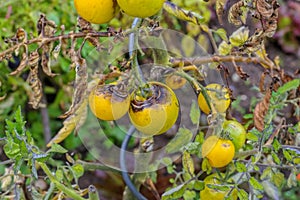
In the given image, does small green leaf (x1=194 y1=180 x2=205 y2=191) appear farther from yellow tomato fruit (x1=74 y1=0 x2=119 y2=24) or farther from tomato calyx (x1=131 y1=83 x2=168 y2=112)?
yellow tomato fruit (x1=74 y1=0 x2=119 y2=24)

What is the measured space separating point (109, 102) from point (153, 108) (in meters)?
0.07

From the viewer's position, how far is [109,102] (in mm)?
696

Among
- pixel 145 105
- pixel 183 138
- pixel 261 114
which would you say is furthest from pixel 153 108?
pixel 261 114

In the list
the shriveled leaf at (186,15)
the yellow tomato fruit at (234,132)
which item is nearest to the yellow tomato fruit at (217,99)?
the yellow tomato fruit at (234,132)

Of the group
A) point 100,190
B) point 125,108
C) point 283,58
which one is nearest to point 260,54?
point 125,108

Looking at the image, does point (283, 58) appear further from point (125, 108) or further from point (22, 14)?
point (125, 108)

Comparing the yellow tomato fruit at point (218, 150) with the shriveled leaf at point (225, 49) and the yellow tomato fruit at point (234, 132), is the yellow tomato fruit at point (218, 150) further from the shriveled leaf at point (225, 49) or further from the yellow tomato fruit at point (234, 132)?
the shriveled leaf at point (225, 49)

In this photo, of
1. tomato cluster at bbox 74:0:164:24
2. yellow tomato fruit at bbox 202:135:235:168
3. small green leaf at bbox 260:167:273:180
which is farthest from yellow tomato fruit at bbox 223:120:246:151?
tomato cluster at bbox 74:0:164:24

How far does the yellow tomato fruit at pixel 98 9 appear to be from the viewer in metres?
0.62

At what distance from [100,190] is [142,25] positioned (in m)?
1.28

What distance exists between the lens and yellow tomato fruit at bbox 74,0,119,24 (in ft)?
2.05

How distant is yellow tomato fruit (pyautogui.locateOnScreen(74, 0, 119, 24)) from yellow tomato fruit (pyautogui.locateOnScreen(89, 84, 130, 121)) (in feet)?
0.36

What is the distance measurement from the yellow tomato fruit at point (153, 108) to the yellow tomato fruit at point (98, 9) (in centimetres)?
12

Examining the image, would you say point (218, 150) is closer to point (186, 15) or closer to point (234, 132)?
point (234, 132)
